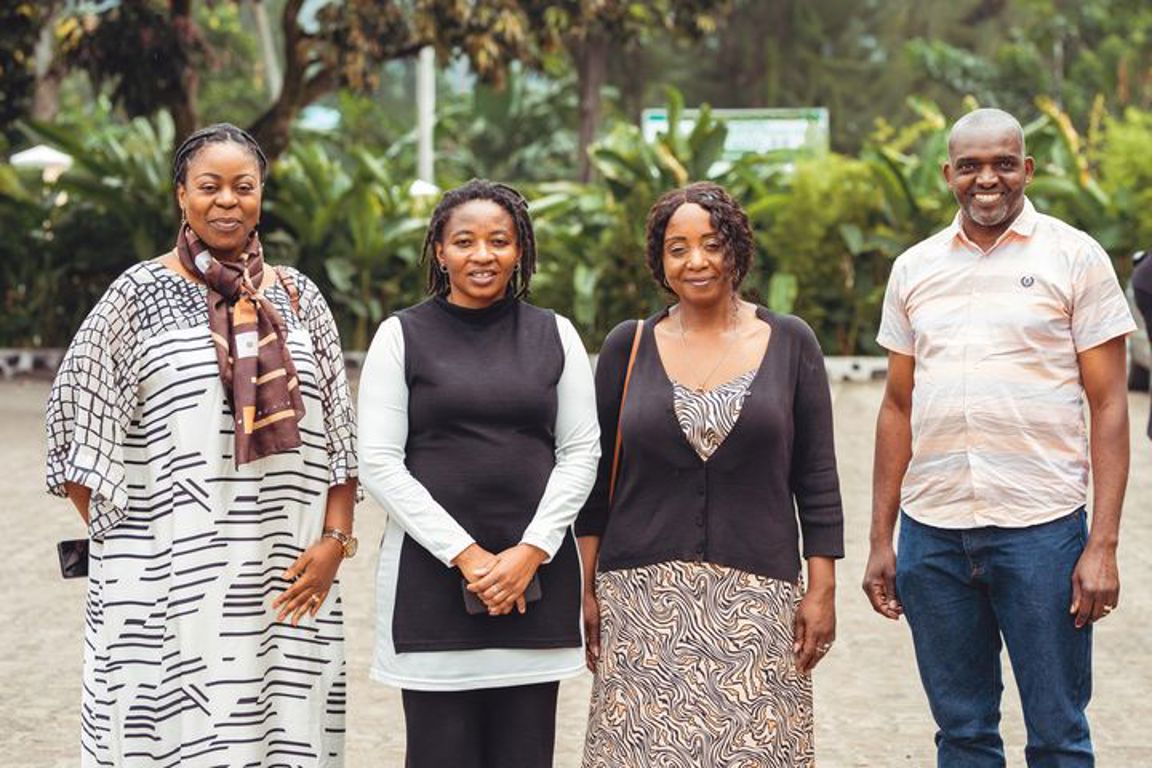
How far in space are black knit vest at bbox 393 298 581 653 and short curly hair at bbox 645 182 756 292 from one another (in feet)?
1.28

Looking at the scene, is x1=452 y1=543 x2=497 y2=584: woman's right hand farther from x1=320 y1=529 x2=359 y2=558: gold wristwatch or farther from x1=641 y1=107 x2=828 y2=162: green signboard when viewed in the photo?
x1=641 y1=107 x2=828 y2=162: green signboard

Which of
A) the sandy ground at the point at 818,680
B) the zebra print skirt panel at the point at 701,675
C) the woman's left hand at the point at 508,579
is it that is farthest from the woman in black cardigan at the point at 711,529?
the sandy ground at the point at 818,680

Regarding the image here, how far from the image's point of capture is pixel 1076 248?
3.51m

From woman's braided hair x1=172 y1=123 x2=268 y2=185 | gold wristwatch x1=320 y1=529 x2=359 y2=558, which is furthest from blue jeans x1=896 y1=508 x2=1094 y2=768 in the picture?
woman's braided hair x1=172 y1=123 x2=268 y2=185

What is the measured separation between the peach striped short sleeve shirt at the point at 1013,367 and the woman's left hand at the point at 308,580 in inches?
50.0

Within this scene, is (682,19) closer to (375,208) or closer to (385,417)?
(375,208)

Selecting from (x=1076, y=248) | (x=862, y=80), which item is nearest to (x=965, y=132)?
(x=1076, y=248)

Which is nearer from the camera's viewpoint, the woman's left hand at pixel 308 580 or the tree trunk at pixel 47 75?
the woman's left hand at pixel 308 580

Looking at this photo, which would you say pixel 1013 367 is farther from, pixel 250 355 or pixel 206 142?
pixel 206 142

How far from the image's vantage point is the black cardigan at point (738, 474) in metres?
3.49

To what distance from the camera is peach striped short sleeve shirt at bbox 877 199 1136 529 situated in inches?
137

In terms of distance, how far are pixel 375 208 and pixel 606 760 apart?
13757mm

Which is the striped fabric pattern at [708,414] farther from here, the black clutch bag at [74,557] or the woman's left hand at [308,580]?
the black clutch bag at [74,557]

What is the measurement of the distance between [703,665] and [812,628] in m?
0.25
